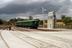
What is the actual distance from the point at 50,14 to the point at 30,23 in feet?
57.1

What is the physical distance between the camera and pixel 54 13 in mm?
83250

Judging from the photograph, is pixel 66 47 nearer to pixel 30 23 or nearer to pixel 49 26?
pixel 30 23

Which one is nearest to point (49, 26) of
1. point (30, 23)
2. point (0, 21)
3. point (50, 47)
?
point (30, 23)

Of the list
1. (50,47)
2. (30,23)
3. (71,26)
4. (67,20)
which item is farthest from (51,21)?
(50,47)

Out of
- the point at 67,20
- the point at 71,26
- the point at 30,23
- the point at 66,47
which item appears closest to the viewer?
the point at 66,47

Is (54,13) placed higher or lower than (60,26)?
higher

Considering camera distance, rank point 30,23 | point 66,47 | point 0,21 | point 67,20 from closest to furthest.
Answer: point 66,47 < point 30,23 < point 67,20 < point 0,21

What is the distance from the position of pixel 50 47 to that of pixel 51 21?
6133 centimetres

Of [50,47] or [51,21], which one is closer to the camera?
[50,47]

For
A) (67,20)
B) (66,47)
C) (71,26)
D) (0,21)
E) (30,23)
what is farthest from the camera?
(0,21)

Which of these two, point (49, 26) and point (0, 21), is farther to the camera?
point (0, 21)

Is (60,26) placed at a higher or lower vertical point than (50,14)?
lower

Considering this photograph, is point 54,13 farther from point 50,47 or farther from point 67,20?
point 50,47

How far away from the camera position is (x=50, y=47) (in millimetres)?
18250
